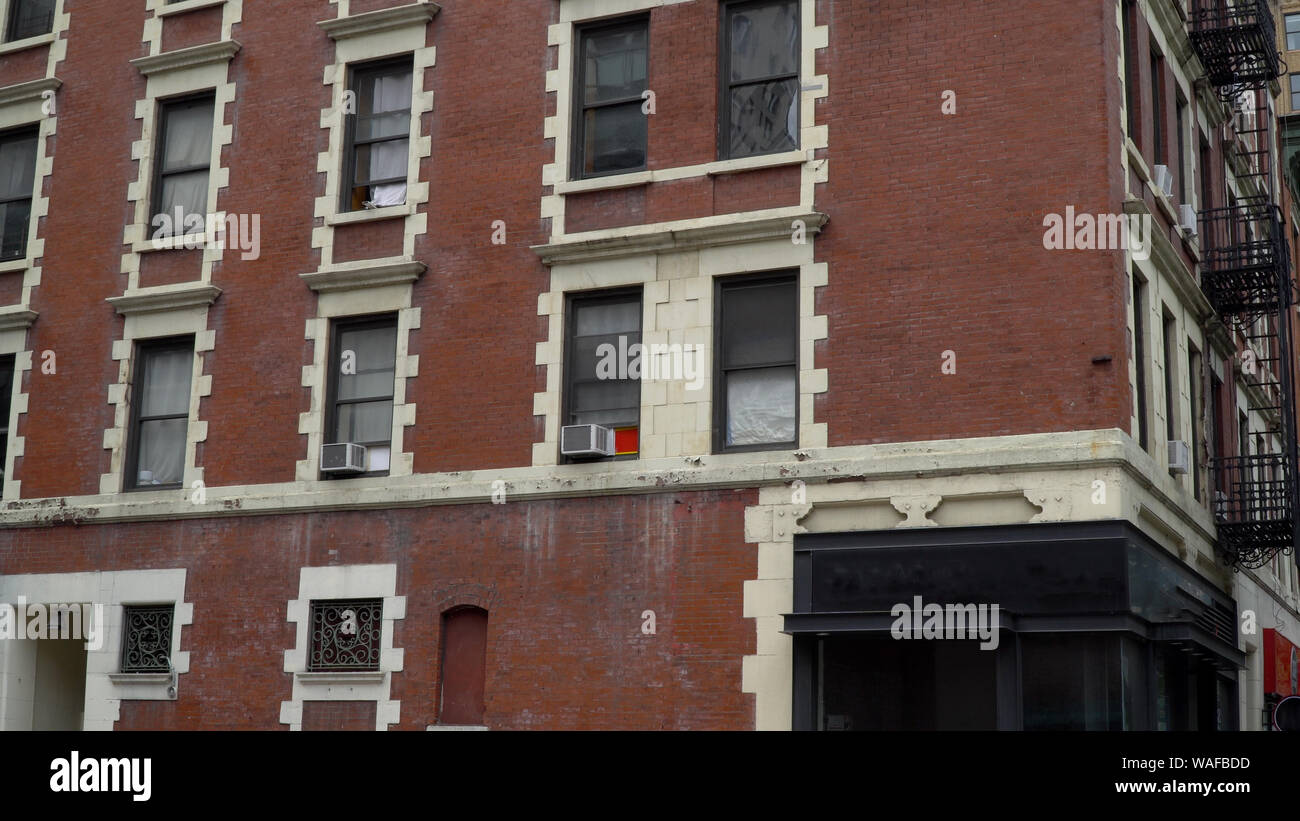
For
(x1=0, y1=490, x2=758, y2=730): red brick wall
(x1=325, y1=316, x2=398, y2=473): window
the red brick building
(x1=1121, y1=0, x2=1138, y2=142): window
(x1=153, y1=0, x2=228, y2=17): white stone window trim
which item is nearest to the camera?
the red brick building

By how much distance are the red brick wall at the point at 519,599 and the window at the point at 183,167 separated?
4.41 meters

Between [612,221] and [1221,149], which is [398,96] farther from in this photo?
[1221,149]

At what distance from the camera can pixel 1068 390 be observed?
14.9m

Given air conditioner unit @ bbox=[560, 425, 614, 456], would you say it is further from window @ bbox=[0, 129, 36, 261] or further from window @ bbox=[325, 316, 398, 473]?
window @ bbox=[0, 129, 36, 261]

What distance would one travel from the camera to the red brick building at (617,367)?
1527 centimetres

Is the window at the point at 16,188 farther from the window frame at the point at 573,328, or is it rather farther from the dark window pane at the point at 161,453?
the window frame at the point at 573,328

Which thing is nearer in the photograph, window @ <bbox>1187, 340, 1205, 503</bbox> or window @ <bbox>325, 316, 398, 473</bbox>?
window @ <bbox>325, 316, 398, 473</bbox>

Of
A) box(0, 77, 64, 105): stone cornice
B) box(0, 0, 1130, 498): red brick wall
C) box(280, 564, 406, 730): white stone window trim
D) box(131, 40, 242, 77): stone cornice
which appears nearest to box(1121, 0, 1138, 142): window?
box(0, 0, 1130, 498): red brick wall

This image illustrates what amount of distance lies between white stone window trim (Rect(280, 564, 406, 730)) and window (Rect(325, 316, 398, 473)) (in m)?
1.43

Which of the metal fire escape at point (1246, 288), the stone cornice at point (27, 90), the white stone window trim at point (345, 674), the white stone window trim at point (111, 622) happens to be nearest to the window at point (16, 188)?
the stone cornice at point (27, 90)

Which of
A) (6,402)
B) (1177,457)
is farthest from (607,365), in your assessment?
(6,402)

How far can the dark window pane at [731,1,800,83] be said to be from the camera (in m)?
17.3

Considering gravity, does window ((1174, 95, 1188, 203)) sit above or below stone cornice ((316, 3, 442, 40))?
below
